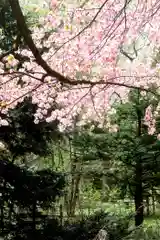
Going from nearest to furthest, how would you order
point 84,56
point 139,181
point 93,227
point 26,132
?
1. point 84,56
2. point 93,227
3. point 26,132
4. point 139,181

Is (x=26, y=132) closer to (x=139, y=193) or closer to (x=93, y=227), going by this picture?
(x=93, y=227)

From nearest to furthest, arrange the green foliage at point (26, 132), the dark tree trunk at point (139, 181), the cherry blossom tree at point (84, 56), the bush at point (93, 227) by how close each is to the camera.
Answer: the cherry blossom tree at point (84, 56)
the bush at point (93, 227)
the green foliage at point (26, 132)
the dark tree trunk at point (139, 181)

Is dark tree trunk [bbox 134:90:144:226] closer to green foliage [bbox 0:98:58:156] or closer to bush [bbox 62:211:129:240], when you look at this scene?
bush [bbox 62:211:129:240]

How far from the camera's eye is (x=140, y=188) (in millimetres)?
5094

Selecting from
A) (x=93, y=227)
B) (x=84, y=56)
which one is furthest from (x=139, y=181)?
(x=84, y=56)

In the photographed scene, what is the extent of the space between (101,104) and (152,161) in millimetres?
1101

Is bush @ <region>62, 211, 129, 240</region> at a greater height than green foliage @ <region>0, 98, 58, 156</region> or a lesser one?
lesser

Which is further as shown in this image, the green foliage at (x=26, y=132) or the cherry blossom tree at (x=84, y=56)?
the green foliage at (x=26, y=132)

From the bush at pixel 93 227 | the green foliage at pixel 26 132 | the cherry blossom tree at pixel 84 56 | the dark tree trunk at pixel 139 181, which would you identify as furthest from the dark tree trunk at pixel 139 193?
the green foliage at pixel 26 132

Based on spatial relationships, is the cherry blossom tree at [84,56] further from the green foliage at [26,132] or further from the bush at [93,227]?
the bush at [93,227]

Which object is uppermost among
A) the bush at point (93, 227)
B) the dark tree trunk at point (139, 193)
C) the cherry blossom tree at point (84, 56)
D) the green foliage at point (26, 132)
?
the cherry blossom tree at point (84, 56)

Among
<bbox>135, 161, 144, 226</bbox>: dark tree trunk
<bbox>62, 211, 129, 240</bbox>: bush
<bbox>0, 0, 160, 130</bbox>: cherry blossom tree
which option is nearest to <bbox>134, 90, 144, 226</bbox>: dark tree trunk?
<bbox>135, 161, 144, 226</bbox>: dark tree trunk

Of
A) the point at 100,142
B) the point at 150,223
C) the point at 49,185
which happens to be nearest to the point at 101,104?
the point at 100,142

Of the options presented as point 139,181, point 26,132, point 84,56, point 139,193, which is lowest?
point 139,193
